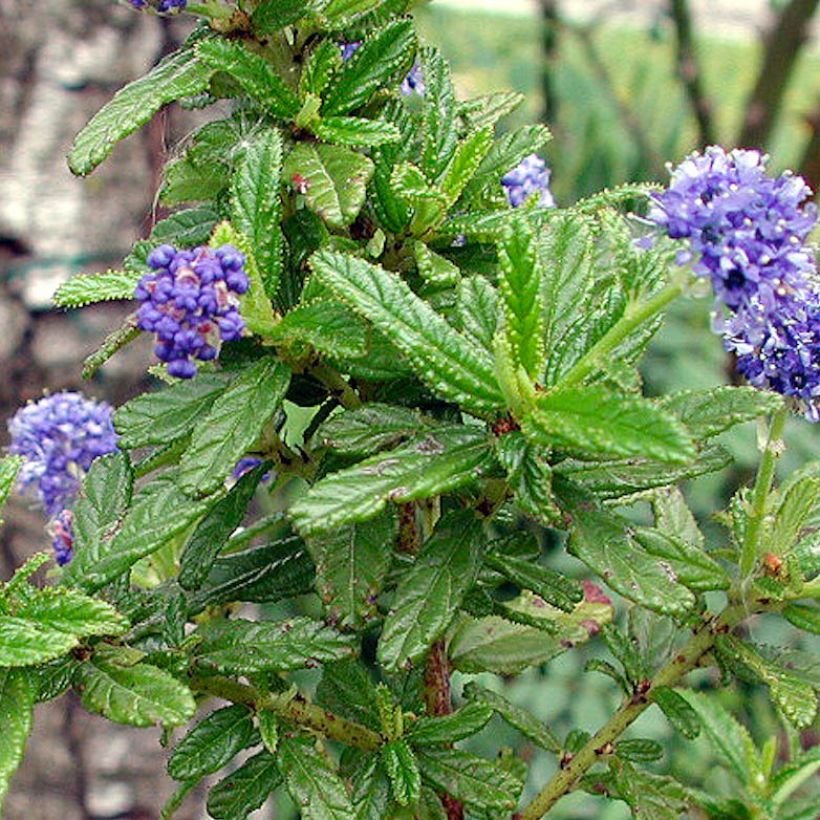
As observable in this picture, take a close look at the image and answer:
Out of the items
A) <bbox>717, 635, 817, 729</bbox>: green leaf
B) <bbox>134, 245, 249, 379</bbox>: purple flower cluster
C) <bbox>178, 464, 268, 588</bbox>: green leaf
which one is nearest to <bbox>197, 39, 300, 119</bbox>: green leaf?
<bbox>134, 245, 249, 379</bbox>: purple flower cluster

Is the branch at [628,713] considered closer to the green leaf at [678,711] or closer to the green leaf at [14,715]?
the green leaf at [678,711]

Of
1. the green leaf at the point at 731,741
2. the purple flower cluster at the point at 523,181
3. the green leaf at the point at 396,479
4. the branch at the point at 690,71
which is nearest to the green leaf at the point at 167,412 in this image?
the green leaf at the point at 396,479

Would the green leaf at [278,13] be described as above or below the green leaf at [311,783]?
above

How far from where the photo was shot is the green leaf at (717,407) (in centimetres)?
76

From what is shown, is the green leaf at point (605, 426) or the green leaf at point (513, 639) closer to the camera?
the green leaf at point (605, 426)

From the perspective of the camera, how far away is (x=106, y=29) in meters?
2.11

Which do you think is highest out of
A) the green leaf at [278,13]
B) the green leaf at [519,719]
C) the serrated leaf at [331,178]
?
the green leaf at [278,13]

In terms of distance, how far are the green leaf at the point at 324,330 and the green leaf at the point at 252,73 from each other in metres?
0.15

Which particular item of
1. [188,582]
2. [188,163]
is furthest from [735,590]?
[188,163]

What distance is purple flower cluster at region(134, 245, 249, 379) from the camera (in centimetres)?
71

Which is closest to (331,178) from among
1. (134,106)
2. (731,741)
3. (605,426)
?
(134,106)

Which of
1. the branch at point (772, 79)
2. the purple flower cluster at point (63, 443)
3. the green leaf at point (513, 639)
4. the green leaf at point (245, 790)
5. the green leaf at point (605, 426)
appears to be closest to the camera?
the green leaf at point (605, 426)

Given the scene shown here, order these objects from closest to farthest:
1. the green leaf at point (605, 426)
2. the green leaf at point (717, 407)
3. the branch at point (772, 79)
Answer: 1. the green leaf at point (605, 426)
2. the green leaf at point (717, 407)
3. the branch at point (772, 79)

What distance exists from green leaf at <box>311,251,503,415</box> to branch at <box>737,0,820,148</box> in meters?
1.92
